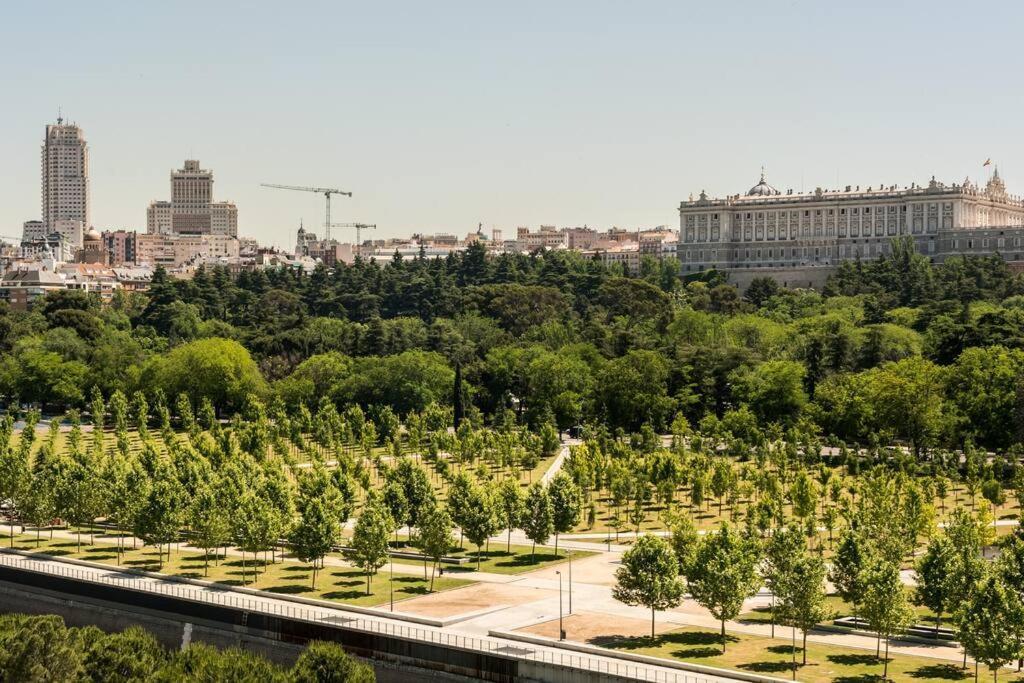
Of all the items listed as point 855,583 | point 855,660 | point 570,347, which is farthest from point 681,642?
point 570,347

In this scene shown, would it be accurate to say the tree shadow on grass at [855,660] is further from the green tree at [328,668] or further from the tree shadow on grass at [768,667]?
the green tree at [328,668]

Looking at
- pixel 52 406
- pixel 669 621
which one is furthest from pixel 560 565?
pixel 52 406

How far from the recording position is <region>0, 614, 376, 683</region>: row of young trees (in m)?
44.3

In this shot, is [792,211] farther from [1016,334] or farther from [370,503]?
[370,503]

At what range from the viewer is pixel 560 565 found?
61.0 meters

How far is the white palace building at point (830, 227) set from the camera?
168250 millimetres

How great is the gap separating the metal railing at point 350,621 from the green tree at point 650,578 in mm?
4231

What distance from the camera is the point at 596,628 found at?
49.8 m

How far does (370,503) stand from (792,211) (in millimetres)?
129981

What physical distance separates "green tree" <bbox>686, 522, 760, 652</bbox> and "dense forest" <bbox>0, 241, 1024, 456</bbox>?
34.0 meters

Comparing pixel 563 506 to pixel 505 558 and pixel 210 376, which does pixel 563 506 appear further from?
pixel 210 376

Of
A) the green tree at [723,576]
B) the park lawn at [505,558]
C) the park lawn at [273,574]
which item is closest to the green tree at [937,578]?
the green tree at [723,576]

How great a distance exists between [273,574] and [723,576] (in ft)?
64.1

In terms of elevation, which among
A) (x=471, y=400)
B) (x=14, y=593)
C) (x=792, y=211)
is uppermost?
(x=792, y=211)
